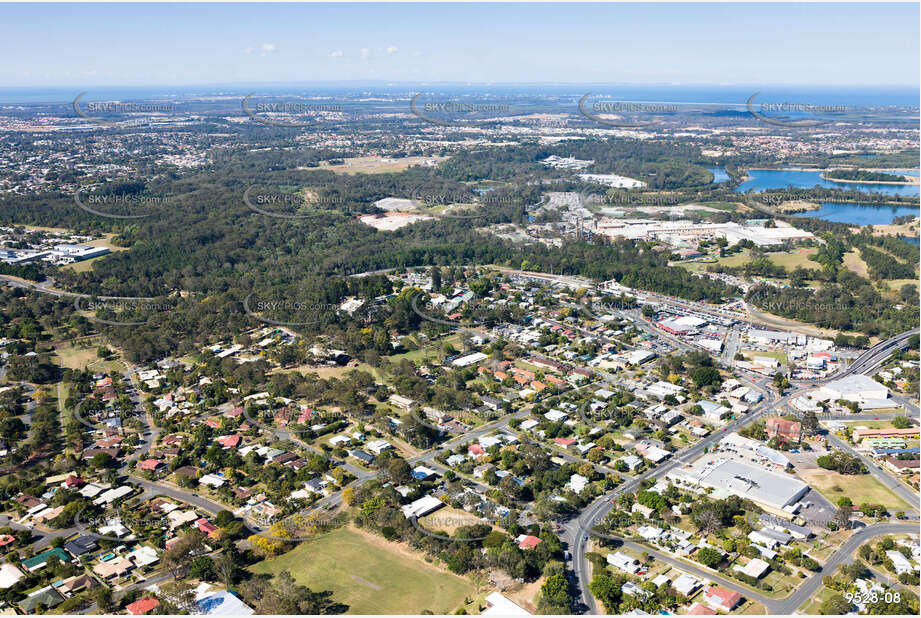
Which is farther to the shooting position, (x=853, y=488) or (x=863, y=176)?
(x=863, y=176)

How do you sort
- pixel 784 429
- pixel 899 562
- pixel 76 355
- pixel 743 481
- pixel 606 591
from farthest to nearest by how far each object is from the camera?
1. pixel 76 355
2. pixel 784 429
3. pixel 743 481
4. pixel 899 562
5. pixel 606 591

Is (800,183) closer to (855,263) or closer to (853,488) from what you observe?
(855,263)

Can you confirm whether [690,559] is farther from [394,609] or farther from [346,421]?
[346,421]

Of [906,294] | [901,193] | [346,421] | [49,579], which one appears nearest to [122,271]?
[346,421]

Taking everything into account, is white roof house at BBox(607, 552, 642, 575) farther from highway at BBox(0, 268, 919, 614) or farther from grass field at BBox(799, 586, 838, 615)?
grass field at BBox(799, 586, 838, 615)

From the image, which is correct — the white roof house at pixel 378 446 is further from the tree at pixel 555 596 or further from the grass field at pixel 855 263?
the grass field at pixel 855 263

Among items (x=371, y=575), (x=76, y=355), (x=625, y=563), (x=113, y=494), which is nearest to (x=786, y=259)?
(x=625, y=563)
